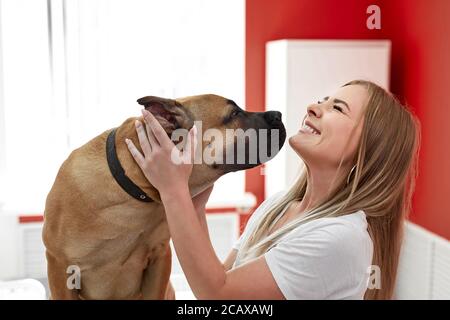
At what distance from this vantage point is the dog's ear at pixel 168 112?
722 mm

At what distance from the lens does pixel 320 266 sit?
31.9 inches

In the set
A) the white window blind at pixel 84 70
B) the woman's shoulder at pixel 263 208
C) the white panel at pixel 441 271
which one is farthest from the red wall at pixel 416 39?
the woman's shoulder at pixel 263 208

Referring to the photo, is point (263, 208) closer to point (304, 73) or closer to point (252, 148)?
point (252, 148)

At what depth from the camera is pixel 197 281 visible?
2.49 ft

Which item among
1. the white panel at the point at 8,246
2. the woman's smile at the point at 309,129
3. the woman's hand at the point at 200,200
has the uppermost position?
the woman's smile at the point at 309,129

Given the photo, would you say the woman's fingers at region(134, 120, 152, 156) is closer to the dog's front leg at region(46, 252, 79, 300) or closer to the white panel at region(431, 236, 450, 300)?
the dog's front leg at region(46, 252, 79, 300)

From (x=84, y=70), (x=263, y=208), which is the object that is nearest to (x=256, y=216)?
(x=263, y=208)

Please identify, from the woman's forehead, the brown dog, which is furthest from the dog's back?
the woman's forehead

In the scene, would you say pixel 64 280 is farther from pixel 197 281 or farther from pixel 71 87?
pixel 71 87

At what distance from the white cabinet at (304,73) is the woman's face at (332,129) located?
2.51 feet

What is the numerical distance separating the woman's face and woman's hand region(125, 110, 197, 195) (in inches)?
7.7

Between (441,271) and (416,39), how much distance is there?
92 centimetres

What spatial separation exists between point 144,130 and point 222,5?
3.07 ft

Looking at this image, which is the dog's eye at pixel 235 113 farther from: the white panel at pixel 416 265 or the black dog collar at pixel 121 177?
the white panel at pixel 416 265
